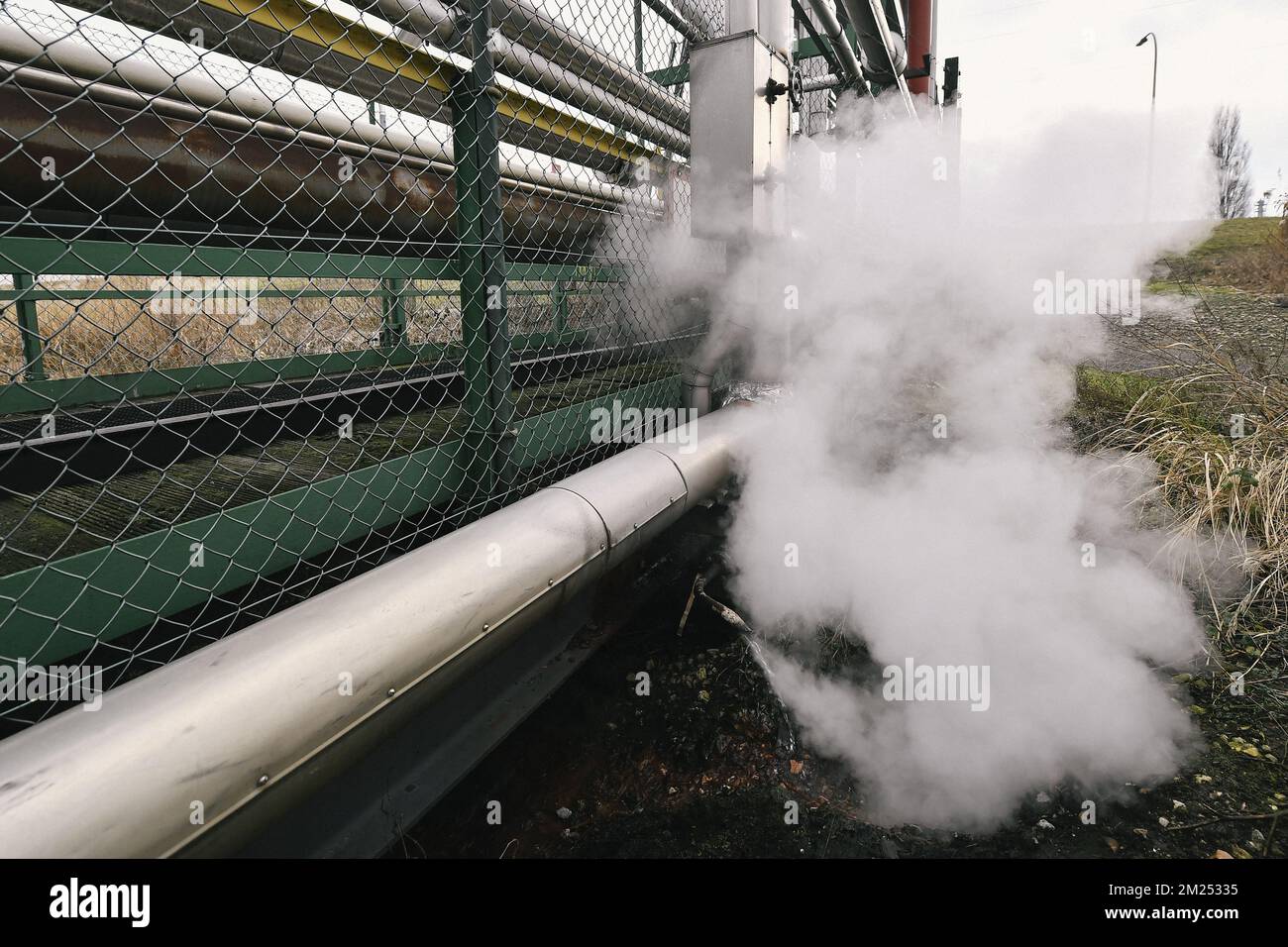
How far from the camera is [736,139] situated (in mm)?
2770

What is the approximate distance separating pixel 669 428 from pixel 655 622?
80cm

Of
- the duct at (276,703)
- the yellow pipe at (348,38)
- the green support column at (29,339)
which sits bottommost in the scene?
the duct at (276,703)

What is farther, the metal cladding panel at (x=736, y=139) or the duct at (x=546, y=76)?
the metal cladding panel at (x=736, y=139)

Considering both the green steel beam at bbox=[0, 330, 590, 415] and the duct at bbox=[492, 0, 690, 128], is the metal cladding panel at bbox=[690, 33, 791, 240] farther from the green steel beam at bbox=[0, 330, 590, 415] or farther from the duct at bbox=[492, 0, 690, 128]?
Result: the green steel beam at bbox=[0, 330, 590, 415]

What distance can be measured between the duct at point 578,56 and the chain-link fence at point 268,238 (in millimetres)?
11

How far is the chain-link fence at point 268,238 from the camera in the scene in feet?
4.50

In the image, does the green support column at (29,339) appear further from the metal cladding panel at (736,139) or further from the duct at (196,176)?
the metal cladding panel at (736,139)

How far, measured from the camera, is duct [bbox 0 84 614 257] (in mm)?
1436

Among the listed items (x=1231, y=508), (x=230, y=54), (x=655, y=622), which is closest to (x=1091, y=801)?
(x=655, y=622)

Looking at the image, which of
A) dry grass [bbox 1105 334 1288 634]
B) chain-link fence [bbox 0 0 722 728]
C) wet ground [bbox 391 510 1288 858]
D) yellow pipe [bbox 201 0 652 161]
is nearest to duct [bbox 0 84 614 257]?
chain-link fence [bbox 0 0 722 728]

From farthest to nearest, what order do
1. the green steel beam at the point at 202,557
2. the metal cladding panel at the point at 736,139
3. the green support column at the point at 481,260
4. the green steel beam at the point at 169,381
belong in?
the green steel beam at the point at 169,381 → the metal cladding panel at the point at 736,139 → the green support column at the point at 481,260 → the green steel beam at the point at 202,557

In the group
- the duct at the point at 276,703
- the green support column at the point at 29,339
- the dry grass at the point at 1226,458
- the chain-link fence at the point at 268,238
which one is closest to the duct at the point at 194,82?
the chain-link fence at the point at 268,238

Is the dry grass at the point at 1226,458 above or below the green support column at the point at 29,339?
below

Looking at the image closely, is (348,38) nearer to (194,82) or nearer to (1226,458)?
(194,82)
